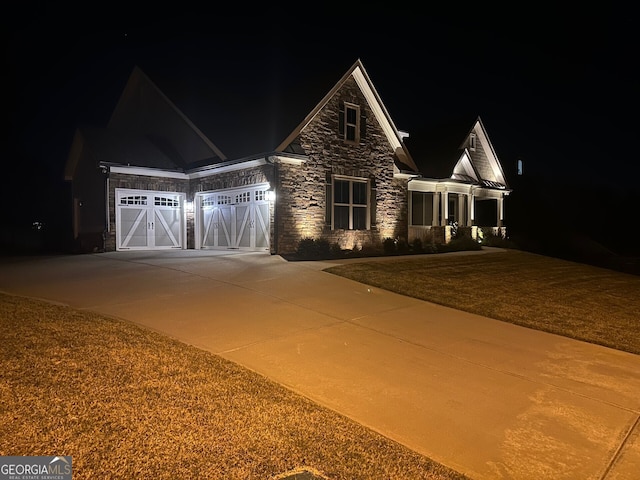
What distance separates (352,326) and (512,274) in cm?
783

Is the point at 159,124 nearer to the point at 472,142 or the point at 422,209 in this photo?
the point at 422,209

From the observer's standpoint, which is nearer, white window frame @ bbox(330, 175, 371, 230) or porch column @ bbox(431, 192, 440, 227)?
white window frame @ bbox(330, 175, 371, 230)

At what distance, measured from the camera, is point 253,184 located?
667 inches

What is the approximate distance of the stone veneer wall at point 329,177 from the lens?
16.3 meters

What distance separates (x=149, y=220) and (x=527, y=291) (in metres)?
14.2

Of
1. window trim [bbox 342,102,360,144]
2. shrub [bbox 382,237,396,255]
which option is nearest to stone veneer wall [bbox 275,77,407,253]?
window trim [bbox 342,102,360,144]

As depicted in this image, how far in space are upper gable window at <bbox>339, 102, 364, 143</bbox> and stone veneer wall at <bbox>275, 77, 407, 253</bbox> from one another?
21cm

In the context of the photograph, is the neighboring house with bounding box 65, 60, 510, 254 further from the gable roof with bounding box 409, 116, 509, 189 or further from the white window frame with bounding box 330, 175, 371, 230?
the gable roof with bounding box 409, 116, 509, 189

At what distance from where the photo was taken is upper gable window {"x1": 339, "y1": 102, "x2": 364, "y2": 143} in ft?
59.5

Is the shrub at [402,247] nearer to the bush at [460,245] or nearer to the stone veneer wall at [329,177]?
the stone veneer wall at [329,177]

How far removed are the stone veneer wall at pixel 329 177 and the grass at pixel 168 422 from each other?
11.0m

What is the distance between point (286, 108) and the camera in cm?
1850

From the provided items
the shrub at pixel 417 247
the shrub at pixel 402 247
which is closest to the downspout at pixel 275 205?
the shrub at pixel 402 247

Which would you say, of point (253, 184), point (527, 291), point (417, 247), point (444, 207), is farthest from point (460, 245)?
point (253, 184)
